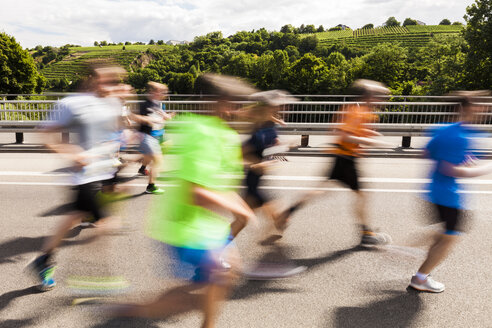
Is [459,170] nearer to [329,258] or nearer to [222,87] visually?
[329,258]

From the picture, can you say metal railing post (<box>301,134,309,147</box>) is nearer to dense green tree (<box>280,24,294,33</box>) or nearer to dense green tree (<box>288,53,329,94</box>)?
dense green tree (<box>288,53,329,94</box>)

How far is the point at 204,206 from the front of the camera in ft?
7.23

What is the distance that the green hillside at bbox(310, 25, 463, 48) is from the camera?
123581 mm

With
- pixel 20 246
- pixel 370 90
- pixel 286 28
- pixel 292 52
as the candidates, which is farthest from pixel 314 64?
pixel 286 28

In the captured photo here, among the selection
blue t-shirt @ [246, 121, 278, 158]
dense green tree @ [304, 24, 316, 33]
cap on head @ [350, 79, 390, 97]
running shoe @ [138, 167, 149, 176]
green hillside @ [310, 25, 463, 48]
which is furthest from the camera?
dense green tree @ [304, 24, 316, 33]

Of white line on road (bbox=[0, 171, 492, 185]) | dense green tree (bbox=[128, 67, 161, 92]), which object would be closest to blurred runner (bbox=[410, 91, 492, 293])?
white line on road (bbox=[0, 171, 492, 185])

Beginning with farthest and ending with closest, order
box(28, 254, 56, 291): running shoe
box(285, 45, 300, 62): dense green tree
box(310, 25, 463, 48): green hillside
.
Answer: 1. box(310, 25, 463, 48): green hillside
2. box(285, 45, 300, 62): dense green tree
3. box(28, 254, 56, 291): running shoe

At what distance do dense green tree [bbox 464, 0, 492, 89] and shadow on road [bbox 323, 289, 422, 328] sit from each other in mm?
42271

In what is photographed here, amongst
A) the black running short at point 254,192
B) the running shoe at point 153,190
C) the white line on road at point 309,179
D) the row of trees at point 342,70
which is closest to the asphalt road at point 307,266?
the running shoe at point 153,190

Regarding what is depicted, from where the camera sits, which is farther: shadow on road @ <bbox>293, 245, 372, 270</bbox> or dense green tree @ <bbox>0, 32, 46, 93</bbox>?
dense green tree @ <bbox>0, 32, 46, 93</bbox>

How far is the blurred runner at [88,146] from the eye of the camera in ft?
9.86

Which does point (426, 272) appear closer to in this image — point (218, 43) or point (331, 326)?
point (331, 326)

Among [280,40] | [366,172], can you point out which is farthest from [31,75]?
[280,40]

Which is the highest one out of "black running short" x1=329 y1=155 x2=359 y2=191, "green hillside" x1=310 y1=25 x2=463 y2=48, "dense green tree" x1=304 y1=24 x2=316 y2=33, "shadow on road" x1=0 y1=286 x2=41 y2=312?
"dense green tree" x1=304 y1=24 x2=316 y2=33
